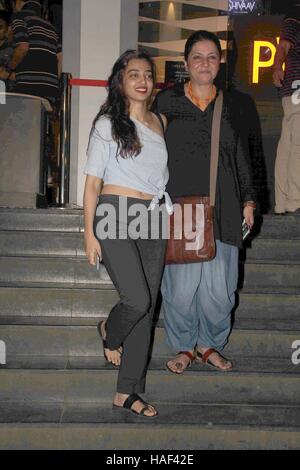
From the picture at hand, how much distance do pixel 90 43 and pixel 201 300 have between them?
4.69m

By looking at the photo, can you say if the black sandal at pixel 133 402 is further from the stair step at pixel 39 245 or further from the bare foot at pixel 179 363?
the stair step at pixel 39 245

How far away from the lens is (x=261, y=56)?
7.98 m

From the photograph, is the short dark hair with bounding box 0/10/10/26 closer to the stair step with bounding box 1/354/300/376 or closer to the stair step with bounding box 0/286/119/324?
the stair step with bounding box 0/286/119/324

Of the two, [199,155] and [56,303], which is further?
[56,303]

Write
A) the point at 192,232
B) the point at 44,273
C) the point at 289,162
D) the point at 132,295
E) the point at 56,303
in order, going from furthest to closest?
the point at 289,162
the point at 44,273
the point at 56,303
the point at 192,232
the point at 132,295

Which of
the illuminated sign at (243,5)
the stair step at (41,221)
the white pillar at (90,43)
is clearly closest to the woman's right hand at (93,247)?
the stair step at (41,221)

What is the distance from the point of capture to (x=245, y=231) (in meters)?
3.77

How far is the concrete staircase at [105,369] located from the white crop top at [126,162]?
114 cm

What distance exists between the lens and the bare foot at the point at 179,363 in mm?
3664

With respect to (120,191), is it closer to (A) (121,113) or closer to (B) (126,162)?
(B) (126,162)

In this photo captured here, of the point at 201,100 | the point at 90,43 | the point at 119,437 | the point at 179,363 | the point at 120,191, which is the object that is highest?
the point at 90,43

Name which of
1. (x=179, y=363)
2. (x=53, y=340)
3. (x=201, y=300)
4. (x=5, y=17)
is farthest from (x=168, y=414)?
(x=5, y=17)

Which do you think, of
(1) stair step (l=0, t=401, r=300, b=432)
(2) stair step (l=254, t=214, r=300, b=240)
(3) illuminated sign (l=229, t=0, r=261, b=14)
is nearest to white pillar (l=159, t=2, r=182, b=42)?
(3) illuminated sign (l=229, t=0, r=261, b=14)

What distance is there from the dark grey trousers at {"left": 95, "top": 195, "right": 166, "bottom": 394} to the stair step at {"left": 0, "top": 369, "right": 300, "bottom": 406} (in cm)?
30
